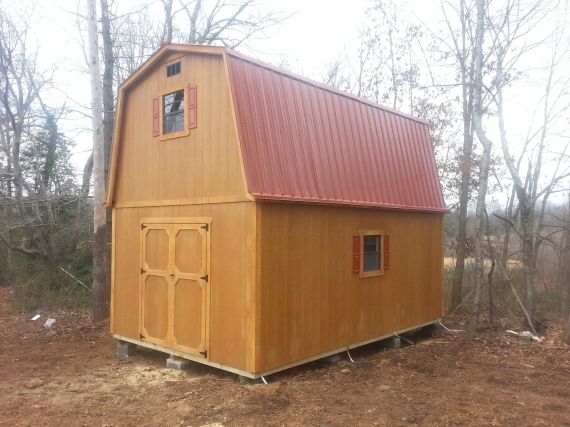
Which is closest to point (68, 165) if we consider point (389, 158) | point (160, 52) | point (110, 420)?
point (160, 52)

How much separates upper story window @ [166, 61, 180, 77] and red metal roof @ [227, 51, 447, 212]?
1237 millimetres

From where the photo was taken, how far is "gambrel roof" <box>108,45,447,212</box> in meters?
6.55

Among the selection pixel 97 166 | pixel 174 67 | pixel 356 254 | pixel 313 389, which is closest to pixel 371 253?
pixel 356 254

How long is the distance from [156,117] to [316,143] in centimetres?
252

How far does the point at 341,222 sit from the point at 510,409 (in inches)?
132

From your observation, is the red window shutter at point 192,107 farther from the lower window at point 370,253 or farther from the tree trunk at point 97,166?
the tree trunk at point 97,166

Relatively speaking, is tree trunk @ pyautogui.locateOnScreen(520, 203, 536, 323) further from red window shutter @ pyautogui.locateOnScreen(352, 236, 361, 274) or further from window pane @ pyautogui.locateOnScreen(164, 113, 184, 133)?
window pane @ pyautogui.locateOnScreen(164, 113, 184, 133)

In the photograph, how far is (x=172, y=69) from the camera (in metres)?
7.55

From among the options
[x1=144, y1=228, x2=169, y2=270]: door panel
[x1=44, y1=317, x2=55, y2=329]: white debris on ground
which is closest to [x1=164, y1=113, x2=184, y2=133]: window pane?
[x1=144, y1=228, x2=169, y2=270]: door panel

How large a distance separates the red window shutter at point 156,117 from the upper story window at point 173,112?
0.29ft

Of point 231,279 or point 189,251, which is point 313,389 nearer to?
point 231,279

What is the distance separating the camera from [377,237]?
8.55m

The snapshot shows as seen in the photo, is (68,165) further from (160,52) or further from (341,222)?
(341,222)

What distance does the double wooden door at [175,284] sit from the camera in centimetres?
688
